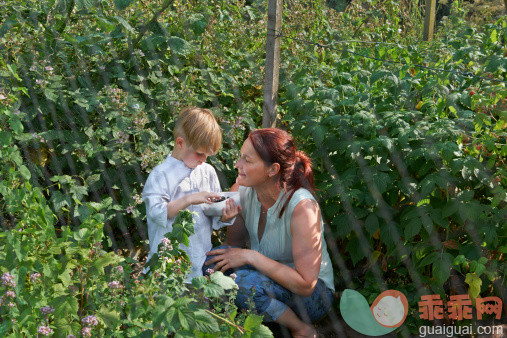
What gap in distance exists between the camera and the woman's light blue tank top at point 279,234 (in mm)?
2596

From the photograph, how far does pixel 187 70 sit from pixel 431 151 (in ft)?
5.22

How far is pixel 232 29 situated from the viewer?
3762 millimetres

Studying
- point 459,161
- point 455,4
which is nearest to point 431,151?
point 459,161

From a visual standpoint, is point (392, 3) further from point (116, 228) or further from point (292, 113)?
point (116, 228)

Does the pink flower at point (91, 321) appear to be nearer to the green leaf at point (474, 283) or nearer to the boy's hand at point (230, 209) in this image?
the boy's hand at point (230, 209)

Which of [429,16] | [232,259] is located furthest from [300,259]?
[429,16]

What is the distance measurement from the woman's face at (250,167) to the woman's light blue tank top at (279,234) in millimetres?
176

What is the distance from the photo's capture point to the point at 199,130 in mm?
2535

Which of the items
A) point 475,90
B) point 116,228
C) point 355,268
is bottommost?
point 355,268

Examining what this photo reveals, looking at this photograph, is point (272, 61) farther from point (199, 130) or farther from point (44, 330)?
point (44, 330)

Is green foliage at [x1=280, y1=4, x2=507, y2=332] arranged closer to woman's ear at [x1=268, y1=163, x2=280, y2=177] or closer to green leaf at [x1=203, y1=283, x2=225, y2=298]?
woman's ear at [x1=268, y1=163, x2=280, y2=177]

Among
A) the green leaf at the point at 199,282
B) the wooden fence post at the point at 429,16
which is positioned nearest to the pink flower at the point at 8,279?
the green leaf at the point at 199,282
